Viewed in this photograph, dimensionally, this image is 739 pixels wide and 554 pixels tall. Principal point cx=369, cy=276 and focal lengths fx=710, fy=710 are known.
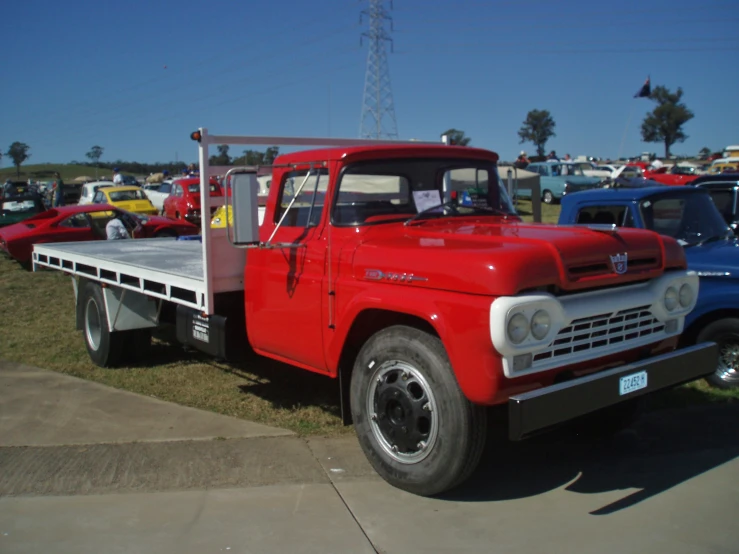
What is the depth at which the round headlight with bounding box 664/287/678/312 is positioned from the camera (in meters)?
4.50

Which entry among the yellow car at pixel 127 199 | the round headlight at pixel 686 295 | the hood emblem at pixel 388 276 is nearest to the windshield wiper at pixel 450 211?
the hood emblem at pixel 388 276

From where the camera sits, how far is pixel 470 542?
3719 millimetres

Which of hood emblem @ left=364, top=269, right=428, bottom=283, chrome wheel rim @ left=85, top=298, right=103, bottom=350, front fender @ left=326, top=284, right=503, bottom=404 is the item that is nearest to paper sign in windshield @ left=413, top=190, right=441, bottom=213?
hood emblem @ left=364, top=269, right=428, bottom=283

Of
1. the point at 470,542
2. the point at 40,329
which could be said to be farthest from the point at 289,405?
the point at 40,329

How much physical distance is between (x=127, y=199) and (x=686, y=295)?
69.8 feet

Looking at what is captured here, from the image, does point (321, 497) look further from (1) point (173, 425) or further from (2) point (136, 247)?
(2) point (136, 247)

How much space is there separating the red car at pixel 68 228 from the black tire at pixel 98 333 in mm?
8042

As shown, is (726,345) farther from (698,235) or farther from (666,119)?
(666,119)

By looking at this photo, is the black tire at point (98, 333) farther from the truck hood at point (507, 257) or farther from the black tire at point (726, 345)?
the black tire at point (726, 345)

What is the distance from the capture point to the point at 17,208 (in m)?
20.1

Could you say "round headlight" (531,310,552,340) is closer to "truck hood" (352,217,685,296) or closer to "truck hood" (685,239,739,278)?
"truck hood" (352,217,685,296)

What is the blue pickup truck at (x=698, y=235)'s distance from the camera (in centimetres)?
598

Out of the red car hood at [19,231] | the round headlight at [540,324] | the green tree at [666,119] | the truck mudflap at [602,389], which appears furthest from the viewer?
the green tree at [666,119]

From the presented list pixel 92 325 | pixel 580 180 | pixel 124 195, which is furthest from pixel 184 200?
pixel 92 325
